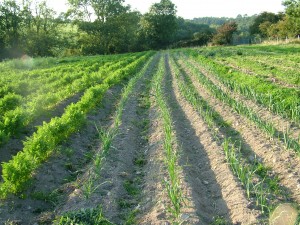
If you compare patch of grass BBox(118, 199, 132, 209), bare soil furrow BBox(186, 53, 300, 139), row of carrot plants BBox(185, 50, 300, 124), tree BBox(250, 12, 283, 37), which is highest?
tree BBox(250, 12, 283, 37)

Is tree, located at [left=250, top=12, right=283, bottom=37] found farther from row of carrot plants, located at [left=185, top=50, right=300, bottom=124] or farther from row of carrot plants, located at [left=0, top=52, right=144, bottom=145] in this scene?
row of carrot plants, located at [left=0, top=52, right=144, bottom=145]

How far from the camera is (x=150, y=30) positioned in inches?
2692

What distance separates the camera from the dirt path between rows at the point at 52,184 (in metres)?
4.99

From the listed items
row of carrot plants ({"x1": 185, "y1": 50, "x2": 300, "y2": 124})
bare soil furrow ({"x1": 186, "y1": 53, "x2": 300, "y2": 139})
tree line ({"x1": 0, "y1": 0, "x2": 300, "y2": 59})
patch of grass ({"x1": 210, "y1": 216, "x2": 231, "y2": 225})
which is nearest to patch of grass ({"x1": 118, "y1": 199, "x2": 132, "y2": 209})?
patch of grass ({"x1": 210, "y1": 216, "x2": 231, "y2": 225})

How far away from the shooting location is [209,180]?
5.85m

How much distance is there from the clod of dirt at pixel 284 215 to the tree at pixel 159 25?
2532 inches

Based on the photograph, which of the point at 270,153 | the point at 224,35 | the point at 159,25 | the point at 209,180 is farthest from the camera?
the point at 159,25

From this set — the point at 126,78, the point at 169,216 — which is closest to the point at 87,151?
the point at 169,216

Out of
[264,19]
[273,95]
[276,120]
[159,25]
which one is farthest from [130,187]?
[264,19]

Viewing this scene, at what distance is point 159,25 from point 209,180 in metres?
67.7

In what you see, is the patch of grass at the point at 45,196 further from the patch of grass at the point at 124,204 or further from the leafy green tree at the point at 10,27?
the leafy green tree at the point at 10,27

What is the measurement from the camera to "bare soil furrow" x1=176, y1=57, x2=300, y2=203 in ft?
17.2

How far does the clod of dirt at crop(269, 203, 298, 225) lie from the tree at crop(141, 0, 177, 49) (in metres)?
64.3

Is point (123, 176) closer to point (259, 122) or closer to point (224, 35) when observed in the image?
point (259, 122)
